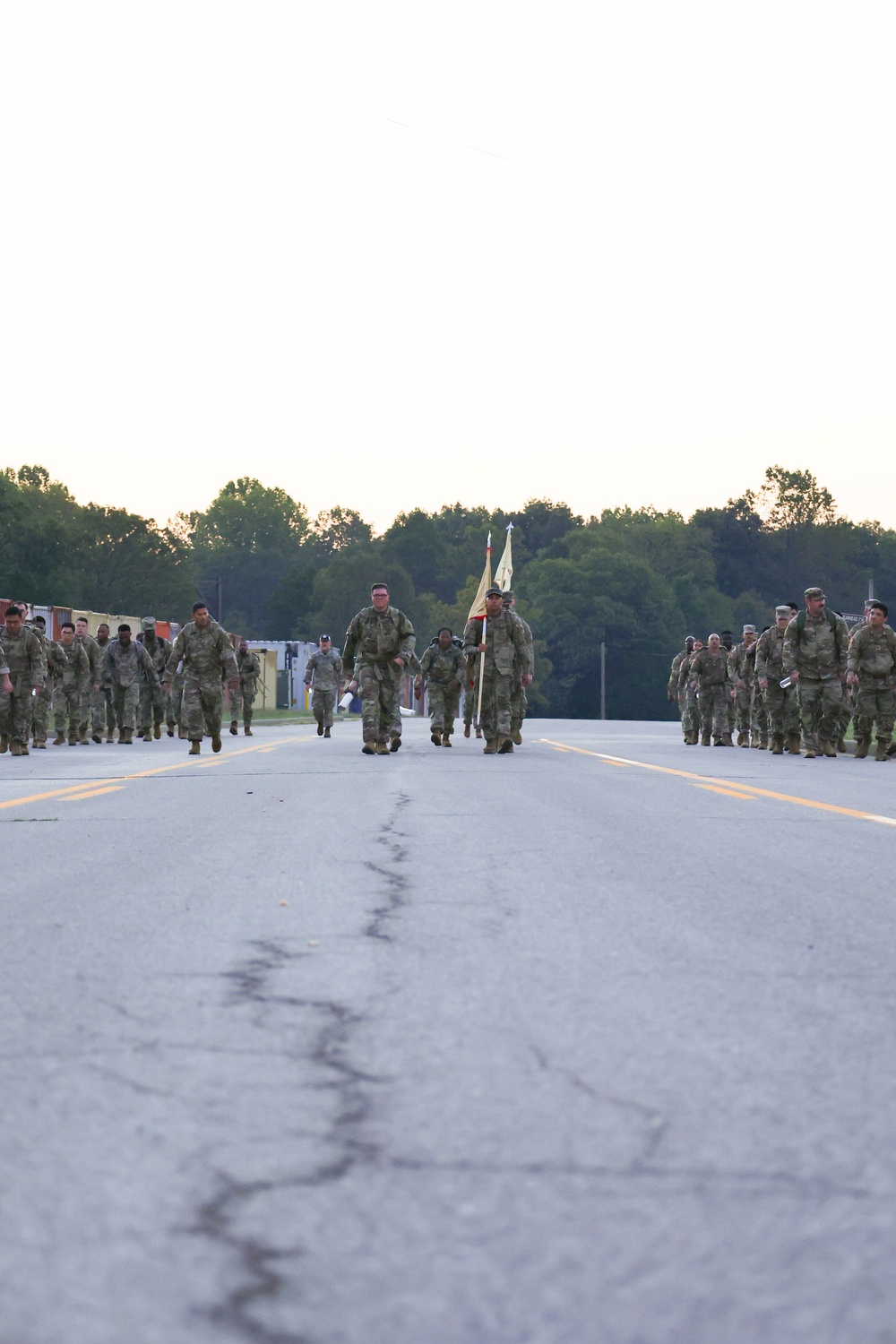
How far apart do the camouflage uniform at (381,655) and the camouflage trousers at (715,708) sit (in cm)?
1013

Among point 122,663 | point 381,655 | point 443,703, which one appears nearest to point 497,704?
point 381,655

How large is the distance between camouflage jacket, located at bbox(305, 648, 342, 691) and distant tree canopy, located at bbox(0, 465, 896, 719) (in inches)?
2004

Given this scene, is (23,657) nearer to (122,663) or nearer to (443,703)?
(122,663)

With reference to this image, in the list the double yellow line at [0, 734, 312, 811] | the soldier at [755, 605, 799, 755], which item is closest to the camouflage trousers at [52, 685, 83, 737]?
the double yellow line at [0, 734, 312, 811]

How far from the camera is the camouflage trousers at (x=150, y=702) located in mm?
30234

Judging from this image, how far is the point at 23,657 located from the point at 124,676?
6.24 m

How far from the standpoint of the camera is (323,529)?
189625 mm

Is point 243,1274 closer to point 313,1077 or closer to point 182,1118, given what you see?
point 182,1118

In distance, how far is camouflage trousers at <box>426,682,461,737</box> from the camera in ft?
83.6

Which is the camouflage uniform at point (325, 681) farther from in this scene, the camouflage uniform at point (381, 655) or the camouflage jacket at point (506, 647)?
the camouflage uniform at point (381, 655)

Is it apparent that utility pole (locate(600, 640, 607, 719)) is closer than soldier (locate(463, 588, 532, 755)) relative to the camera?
No

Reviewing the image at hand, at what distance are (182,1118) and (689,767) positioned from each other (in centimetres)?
1424

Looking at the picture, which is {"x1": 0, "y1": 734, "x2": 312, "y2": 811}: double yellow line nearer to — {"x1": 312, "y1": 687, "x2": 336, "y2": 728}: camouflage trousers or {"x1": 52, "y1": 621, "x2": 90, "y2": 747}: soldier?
{"x1": 52, "y1": 621, "x2": 90, "y2": 747}: soldier

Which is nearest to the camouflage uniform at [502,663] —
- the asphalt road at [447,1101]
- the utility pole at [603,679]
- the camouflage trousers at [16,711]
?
the camouflage trousers at [16,711]
